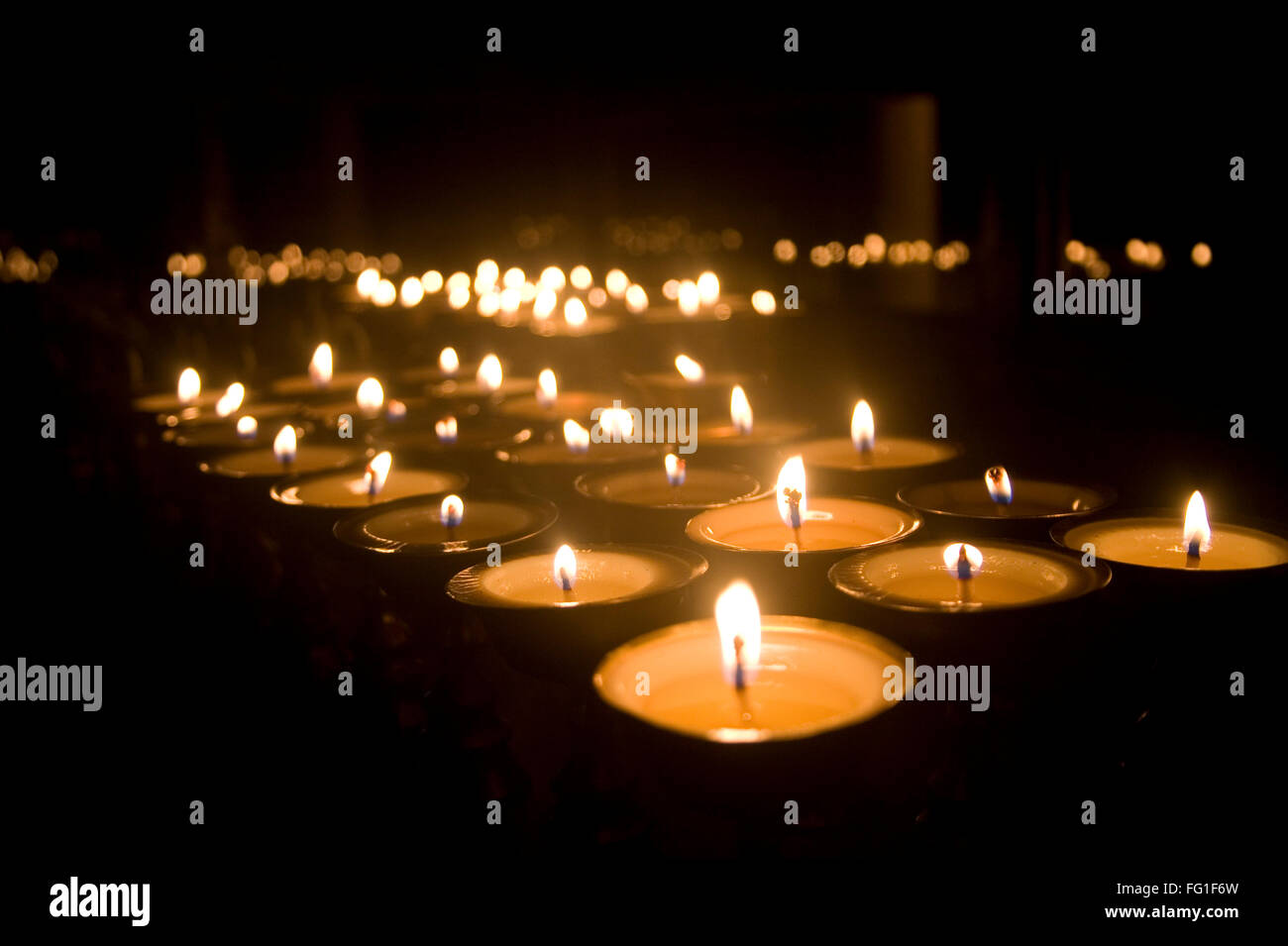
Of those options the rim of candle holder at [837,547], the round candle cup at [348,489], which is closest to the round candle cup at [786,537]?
the rim of candle holder at [837,547]

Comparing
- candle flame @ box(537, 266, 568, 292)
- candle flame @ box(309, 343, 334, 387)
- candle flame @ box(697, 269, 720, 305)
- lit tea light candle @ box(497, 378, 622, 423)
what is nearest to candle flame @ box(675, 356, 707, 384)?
lit tea light candle @ box(497, 378, 622, 423)

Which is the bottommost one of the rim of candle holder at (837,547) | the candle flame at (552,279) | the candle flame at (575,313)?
the rim of candle holder at (837,547)

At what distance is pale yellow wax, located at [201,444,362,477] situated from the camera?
1696 mm

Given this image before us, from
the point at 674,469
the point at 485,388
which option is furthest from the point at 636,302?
the point at 674,469

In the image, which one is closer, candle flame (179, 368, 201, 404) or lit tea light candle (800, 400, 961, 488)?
lit tea light candle (800, 400, 961, 488)

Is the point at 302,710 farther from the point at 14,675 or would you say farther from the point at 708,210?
the point at 708,210

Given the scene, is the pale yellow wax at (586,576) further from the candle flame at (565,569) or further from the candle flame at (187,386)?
the candle flame at (187,386)

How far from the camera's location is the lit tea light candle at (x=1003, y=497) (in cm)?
138

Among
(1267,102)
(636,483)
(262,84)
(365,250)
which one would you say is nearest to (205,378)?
(262,84)

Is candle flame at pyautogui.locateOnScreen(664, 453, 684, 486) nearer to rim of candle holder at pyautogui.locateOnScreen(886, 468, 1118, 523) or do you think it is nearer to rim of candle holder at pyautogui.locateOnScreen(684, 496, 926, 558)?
rim of candle holder at pyautogui.locateOnScreen(684, 496, 926, 558)

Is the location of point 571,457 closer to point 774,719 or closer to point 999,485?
point 999,485

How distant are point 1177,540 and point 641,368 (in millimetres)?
2170

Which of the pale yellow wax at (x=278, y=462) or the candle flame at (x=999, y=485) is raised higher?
the pale yellow wax at (x=278, y=462)

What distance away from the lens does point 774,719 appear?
1.01m
